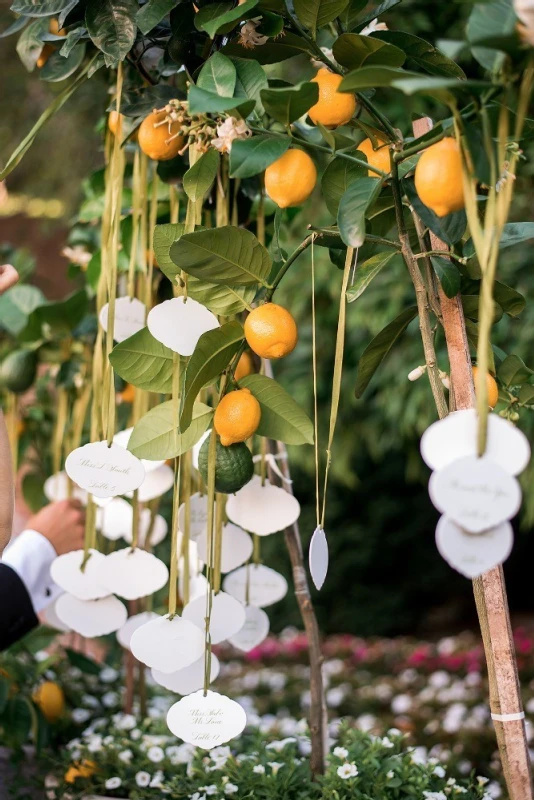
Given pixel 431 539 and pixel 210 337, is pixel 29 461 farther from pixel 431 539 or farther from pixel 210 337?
pixel 431 539

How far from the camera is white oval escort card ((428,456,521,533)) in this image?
1.48ft

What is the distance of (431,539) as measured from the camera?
11.8ft

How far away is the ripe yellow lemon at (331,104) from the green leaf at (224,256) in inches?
4.5

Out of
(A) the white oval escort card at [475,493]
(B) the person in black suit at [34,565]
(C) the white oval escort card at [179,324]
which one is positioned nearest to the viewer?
(A) the white oval escort card at [475,493]

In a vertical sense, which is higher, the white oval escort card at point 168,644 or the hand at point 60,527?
the white oval escort card at point 168,644

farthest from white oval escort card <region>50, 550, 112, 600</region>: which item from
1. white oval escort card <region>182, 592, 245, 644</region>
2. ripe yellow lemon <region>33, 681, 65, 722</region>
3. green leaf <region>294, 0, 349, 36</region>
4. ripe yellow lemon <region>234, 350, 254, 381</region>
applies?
green leaf <region>294, 0, 349, 36</region>

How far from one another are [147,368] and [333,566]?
9.15 feet

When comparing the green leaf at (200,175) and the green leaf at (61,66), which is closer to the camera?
the green leaf at (200,175)

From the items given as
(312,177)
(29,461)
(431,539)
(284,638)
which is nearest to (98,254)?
(312,177)

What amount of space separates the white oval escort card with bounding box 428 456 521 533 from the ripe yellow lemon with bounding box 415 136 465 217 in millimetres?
192

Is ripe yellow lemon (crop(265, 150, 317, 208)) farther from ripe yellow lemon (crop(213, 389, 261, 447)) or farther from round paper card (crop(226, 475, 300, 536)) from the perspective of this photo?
round paper card (crop(226, 475, 300, 536))

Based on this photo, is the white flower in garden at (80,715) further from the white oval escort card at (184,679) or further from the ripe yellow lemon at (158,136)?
the ripe yellow lemon at (158,136)

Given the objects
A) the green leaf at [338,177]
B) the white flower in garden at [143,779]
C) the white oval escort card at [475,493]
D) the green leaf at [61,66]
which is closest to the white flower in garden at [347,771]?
the white flower in garden at [143,779]

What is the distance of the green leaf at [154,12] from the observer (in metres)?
0.65
